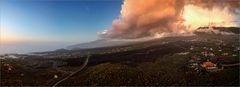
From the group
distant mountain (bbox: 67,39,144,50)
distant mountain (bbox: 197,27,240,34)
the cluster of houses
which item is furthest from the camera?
distant mountain (bbox: 197,27,240,34)

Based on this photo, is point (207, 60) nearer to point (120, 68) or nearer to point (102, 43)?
point (120, 68)

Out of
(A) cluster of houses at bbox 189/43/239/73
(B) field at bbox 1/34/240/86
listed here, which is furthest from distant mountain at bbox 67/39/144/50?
(A) cluster of houses at bbox 189/43/239/73

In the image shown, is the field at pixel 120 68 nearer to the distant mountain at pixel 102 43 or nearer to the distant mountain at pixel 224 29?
the distant mountain at pixel 102 43

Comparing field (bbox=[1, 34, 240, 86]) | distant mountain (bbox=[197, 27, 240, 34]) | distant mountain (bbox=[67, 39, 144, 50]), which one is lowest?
field (bbox=[1, 34, 240, 86])

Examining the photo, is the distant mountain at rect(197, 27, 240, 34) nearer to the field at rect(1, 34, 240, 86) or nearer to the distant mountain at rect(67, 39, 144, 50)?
the field at rect(1, 34, 240, 86)

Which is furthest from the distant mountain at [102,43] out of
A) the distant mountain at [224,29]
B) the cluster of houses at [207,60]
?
the distant mountain at [224,29]

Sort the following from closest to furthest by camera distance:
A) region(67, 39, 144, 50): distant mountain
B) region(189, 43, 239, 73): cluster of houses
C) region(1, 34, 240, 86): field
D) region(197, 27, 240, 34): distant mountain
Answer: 1. region(1, 34, 240, 86): field
2. region(189, 43, 239, 73): cluster of houses
3. region(67, 39, 144, 50): distant mountain
4. region(197, 27, 240, 34): distant mountain

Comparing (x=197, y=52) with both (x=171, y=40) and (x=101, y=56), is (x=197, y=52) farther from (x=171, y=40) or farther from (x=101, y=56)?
(x=101, y=56)

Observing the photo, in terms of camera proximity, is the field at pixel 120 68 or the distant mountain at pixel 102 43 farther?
the distant mountain at pixel 102 43
